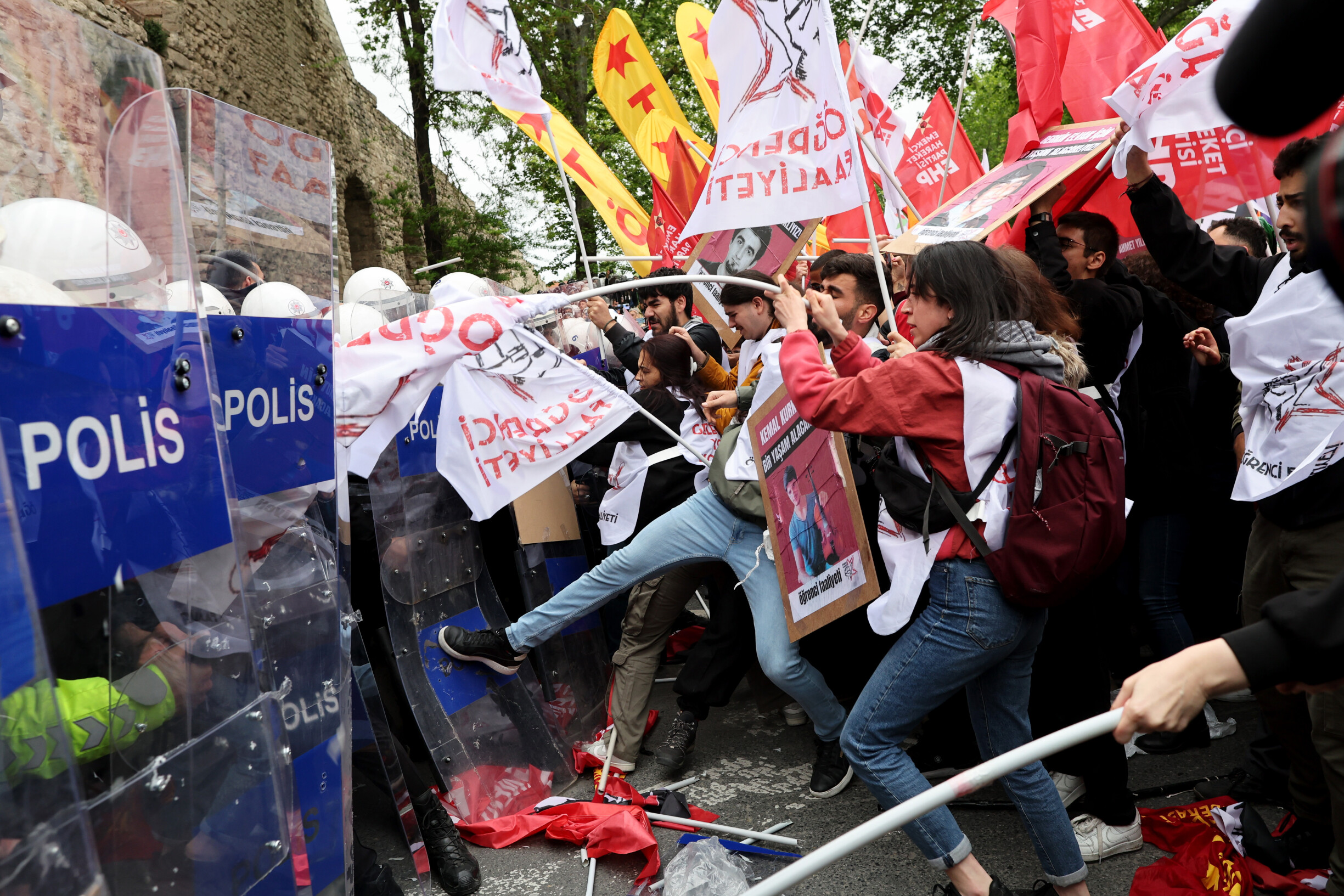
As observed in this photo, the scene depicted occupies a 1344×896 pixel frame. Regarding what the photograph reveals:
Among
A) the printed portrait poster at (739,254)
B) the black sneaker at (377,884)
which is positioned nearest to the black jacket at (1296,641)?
the black sneaker at (377,884)

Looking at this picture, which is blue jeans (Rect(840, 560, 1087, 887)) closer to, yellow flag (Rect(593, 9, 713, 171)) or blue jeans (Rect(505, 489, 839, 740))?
blue jeans (Rect(505, 489, 839, 740))

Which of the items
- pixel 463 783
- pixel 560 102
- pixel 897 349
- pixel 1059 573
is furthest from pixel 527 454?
pixel 560 102

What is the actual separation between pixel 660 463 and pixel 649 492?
5.8 inches

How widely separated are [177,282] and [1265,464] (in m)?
2.64

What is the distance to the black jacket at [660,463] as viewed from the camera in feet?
13.4

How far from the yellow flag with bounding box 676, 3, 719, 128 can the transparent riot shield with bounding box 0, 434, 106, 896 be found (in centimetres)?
663

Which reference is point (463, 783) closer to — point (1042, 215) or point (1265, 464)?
point (1265, 464)

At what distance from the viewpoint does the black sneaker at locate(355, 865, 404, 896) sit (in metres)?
2.64

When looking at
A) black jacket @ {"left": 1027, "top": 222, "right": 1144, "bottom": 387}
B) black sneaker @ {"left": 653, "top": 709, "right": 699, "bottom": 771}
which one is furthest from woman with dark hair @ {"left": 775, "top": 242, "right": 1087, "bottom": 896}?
black sneaker @ {"left": 653, "top": 709, "right": 699, "bottom": 771}

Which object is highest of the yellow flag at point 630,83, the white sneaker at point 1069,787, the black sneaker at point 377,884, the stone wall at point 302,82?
the stone wall at point 302,82

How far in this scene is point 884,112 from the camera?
20.2 feet

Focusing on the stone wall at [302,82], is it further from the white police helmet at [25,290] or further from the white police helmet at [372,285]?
the white police helmet at [25,290]

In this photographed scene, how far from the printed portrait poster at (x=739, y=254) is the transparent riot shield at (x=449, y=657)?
143cm

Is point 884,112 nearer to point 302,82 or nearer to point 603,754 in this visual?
point 603,754
